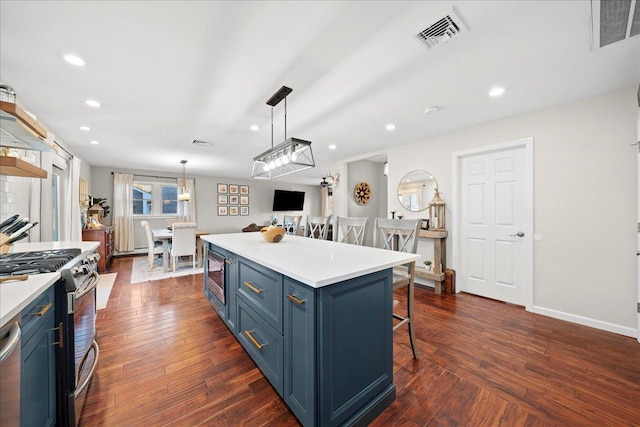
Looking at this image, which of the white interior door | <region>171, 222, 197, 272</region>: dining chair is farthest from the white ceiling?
<region>171, 222, 197, 272</region>: dining chair

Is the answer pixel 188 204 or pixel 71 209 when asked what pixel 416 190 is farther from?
pixel 188 204

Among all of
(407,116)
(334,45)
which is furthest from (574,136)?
(334,45)

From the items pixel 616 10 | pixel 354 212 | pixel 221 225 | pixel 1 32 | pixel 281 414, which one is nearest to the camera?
pixel 616 10

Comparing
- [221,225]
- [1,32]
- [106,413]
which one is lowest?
[106,413]

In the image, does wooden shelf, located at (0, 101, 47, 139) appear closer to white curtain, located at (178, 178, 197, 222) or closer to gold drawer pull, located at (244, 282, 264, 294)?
gold drawer pull, located at (244, 282, 264, 294)

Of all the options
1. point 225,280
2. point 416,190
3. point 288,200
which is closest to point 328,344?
point 225,280

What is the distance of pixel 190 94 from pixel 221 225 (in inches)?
246

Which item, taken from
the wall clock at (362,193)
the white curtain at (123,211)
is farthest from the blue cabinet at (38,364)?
the white curtain at (123,211)

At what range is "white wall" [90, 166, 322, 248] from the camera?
6.38 meters

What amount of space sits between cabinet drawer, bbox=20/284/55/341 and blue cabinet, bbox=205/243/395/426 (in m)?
1.00

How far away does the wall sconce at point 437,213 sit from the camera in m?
3.62

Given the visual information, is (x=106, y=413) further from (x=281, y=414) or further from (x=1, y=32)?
(x=1, y=32)

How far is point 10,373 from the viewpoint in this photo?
812 millimetres

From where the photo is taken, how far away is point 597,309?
97.4 inches
